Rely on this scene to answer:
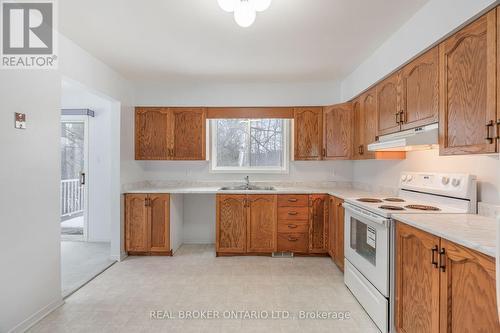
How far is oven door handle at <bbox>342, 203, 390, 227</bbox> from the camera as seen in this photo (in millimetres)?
1848

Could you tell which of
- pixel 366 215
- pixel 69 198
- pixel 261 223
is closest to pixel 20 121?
pixel 261 223

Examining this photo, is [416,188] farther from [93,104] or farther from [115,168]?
[93,104]

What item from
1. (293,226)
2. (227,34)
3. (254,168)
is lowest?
(293,226)

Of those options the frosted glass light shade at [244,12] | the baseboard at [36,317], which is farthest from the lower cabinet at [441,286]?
the baseboard at [36,317]

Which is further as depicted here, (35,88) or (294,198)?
(294,198)

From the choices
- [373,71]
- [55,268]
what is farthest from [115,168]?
[373,71]

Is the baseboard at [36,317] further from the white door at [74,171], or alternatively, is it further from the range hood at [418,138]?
the range hood at [418,138]

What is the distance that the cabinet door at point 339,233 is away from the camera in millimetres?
2863

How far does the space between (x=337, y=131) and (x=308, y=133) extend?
401 millimetres

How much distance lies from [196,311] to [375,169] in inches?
102

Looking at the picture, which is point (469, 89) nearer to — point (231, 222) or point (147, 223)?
point (231, 222)

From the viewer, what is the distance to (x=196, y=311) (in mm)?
2156

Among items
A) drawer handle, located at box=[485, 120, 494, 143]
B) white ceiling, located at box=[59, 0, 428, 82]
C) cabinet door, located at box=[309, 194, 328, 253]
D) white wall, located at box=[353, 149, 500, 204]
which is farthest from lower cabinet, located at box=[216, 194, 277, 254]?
drawer handle, located at box=[485, 120, 494, 143]

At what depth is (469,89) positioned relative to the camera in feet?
5.05
